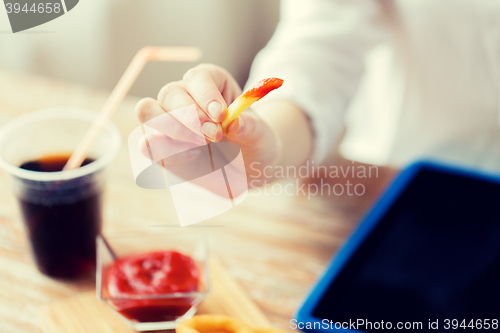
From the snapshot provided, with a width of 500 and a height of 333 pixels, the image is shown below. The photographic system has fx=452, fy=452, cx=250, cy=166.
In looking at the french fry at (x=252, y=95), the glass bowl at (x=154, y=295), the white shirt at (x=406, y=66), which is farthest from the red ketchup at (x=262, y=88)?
the white shirt at (x=406, y=66)

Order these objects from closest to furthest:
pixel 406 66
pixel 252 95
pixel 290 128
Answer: pixel 252 95 → pixel 290 128 → pixel 406 66

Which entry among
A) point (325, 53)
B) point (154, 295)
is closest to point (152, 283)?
point (154, 295)

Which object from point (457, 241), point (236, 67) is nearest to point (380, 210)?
point (457, 241)

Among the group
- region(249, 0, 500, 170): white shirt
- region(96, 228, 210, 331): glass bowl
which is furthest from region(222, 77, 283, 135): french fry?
region(249, 0, 500, 170): white shirt

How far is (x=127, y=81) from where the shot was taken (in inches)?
10.0

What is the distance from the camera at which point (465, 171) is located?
16.5 inches

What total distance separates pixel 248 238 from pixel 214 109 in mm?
208

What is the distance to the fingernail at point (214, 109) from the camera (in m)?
0.20

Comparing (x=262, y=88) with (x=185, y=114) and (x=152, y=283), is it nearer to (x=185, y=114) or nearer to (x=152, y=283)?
(x=185, y=114)

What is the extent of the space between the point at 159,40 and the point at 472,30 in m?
0.72

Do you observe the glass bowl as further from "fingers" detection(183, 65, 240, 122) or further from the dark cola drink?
"fingers" detection(183, 65, 240, 122)

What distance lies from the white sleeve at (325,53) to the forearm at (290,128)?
0.01 meters

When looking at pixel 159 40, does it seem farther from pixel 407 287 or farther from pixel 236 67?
pixel 407 287

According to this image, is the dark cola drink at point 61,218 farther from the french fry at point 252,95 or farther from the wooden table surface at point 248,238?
the french fry at point 252,95
